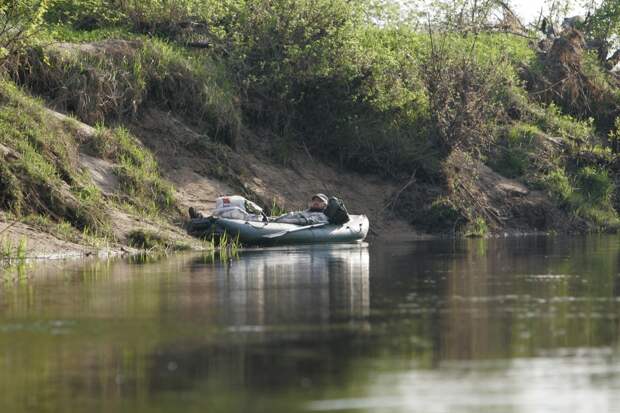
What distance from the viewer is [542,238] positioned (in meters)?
34.6

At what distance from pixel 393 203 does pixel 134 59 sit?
26.8ft

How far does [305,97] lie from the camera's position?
123 feet

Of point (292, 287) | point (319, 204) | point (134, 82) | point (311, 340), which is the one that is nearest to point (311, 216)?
point (319, 204)

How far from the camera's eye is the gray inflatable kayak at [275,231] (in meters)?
28.2

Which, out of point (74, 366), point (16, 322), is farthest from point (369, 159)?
point (74, 366)

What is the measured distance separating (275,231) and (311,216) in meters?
1.89

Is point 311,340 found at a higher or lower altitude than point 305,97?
lower

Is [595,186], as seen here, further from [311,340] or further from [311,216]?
[311,340]

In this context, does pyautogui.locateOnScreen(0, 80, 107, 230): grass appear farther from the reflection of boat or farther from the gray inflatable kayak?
the reflection of boat

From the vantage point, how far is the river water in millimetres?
9617

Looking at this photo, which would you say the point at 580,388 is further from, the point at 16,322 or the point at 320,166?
the point at 320,166

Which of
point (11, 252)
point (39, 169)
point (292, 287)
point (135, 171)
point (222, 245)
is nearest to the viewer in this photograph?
point (292, 287)

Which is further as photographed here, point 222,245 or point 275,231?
point 275,231

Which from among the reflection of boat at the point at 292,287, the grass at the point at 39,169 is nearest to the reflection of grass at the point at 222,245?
the reflection of boat at the point at 292,287
